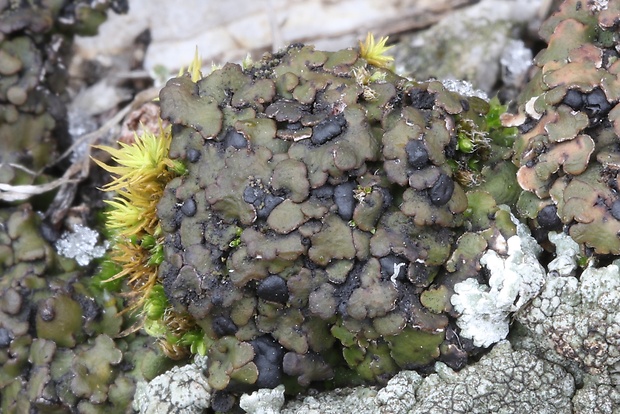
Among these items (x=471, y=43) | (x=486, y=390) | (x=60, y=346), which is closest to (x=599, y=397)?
(x=486, y=390)

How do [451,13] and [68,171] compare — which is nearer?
[68,171]

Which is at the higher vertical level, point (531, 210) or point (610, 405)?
point (531, 210)

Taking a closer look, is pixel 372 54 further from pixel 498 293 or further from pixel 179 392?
pixel 179 392

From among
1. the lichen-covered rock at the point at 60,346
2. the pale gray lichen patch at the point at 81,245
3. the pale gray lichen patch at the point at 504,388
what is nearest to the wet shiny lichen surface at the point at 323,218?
the pale gray lichen patch at the point at 504,388

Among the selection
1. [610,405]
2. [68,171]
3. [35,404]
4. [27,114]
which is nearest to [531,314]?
[610,405]

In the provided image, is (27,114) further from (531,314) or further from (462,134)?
(531,314)

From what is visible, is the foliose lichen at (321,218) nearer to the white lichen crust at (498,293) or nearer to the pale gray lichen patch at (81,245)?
the white lichen crust at (498,293)

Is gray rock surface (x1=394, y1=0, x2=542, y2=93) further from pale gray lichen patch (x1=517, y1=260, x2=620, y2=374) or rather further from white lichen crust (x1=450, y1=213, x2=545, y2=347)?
pale gray lichen patch (x1=517, y1=260, x2=620, y2=374)
